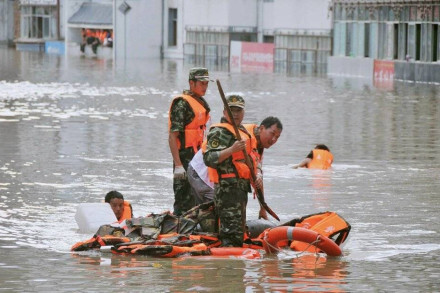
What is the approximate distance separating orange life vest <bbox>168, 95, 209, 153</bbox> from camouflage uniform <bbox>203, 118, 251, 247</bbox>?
1.58m

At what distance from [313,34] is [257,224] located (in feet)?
199

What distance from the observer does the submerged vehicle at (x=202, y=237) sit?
12280 mm

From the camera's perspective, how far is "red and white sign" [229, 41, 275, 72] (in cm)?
7506

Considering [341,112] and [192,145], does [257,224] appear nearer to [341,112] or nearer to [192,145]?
[192,145]

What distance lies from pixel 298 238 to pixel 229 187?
0.82m

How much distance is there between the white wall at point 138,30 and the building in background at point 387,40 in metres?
26.9

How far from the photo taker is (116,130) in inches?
1126

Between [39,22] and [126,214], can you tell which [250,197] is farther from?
[39,22]

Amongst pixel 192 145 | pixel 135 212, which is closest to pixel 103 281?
pixel 192 145

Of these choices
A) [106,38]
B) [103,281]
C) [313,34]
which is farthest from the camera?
[106,38]

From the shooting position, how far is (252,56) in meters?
76.6

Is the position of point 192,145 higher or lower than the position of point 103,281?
higher

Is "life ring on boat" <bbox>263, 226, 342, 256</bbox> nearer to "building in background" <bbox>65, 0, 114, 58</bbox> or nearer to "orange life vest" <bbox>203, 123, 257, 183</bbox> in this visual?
"orange life vest" <bbox>203, 123, 257, 183</bbox>

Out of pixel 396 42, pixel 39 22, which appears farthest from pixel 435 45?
pixel 39 22
